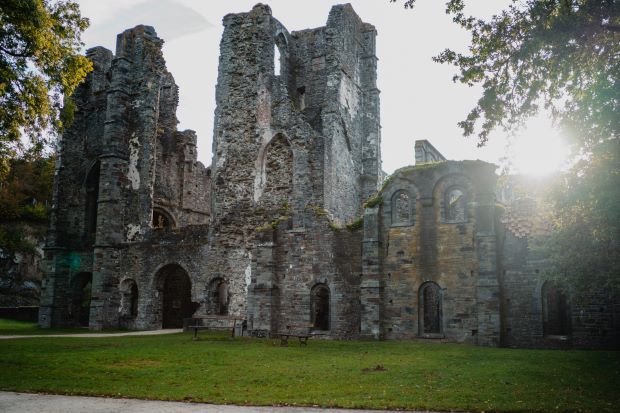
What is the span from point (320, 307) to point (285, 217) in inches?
156

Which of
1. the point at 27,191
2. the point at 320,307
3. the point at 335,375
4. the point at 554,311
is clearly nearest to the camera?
the point at 335,375

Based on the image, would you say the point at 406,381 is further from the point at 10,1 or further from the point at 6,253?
the point at 6,253

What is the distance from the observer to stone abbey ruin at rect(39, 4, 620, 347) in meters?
19.4

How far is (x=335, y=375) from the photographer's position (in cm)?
1241

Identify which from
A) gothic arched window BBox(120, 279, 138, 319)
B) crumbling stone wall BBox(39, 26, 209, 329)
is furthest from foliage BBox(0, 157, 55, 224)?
gothic arched window BBox(120, 279, 138, 319)

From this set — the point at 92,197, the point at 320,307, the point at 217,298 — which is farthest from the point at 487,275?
the point at 92,197

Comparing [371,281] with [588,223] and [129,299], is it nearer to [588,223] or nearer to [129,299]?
[588,223]

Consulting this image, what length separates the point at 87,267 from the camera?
33406 mm

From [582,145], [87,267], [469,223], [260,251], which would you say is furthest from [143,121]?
[582,145]

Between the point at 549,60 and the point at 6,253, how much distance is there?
1660 inches

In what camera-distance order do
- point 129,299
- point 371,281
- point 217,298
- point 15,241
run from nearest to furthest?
point 371,281, point 217,298, point 129,299, point 15,241

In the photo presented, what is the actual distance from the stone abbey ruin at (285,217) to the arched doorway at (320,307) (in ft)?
0.21

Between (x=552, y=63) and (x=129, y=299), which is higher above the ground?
(x=552, y=63)

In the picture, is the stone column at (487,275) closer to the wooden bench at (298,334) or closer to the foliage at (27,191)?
the wooden bench at (298,334)
